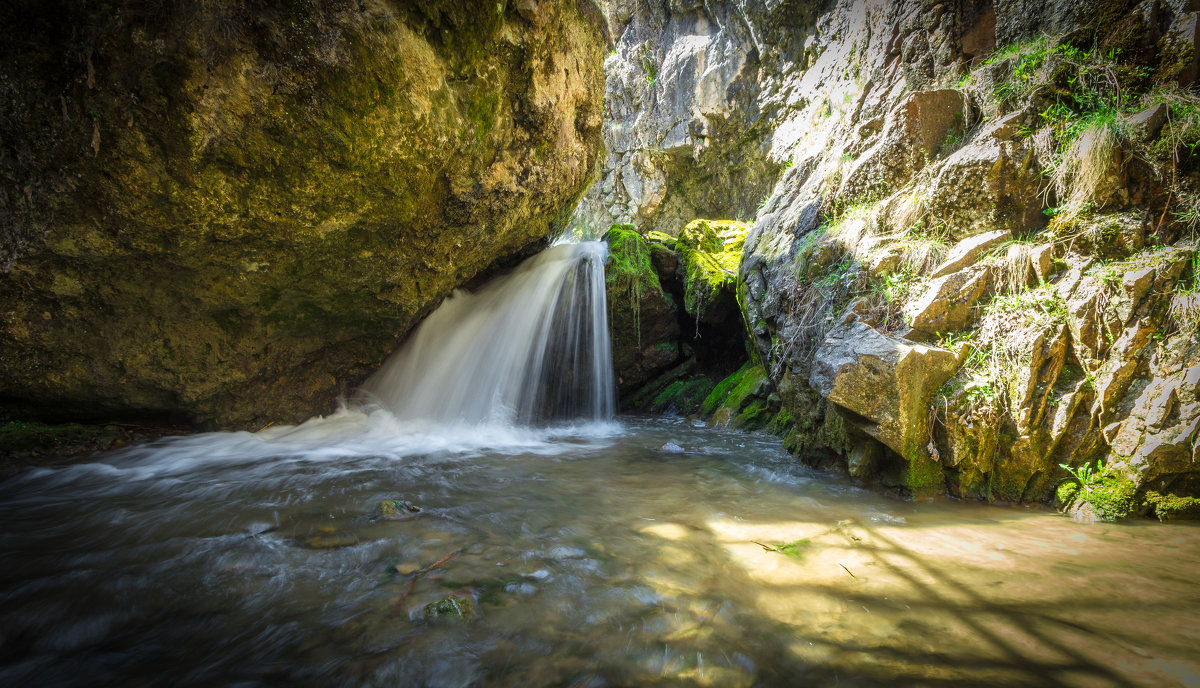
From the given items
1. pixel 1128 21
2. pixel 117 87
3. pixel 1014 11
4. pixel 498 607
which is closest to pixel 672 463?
pixel 498 607

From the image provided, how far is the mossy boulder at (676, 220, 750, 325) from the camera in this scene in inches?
342

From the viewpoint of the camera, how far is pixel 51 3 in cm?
278

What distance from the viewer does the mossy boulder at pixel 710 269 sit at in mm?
8695

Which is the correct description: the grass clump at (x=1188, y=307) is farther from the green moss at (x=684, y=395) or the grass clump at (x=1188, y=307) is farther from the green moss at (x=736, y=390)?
the green moss at (x=684, y=395)

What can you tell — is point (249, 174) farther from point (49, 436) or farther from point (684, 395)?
point (684, 395)

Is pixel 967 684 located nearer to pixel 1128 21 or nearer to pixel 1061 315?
pixel 1061 315

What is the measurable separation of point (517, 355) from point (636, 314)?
8.39ft

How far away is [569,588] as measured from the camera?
7.80ft

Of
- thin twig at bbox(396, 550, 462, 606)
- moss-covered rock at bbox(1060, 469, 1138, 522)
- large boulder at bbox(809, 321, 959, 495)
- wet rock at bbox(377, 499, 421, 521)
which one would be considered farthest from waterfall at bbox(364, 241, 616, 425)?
moss-covered rock at bbox(1060, 469, 1138, 522)

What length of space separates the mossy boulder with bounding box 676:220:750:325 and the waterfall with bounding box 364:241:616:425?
1824mm

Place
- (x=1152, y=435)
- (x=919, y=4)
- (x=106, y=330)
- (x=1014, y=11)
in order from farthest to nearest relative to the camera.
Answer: (x=919, y=4)
(x=1014, y=11)
(x=106, y=330)
(x=1152, y=435)

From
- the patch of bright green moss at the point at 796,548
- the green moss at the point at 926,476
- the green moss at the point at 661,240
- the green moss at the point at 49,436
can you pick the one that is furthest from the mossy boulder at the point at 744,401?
the green moss at the point at 49,436

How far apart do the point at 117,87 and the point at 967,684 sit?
570 cm

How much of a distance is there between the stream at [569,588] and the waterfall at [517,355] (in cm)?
346
